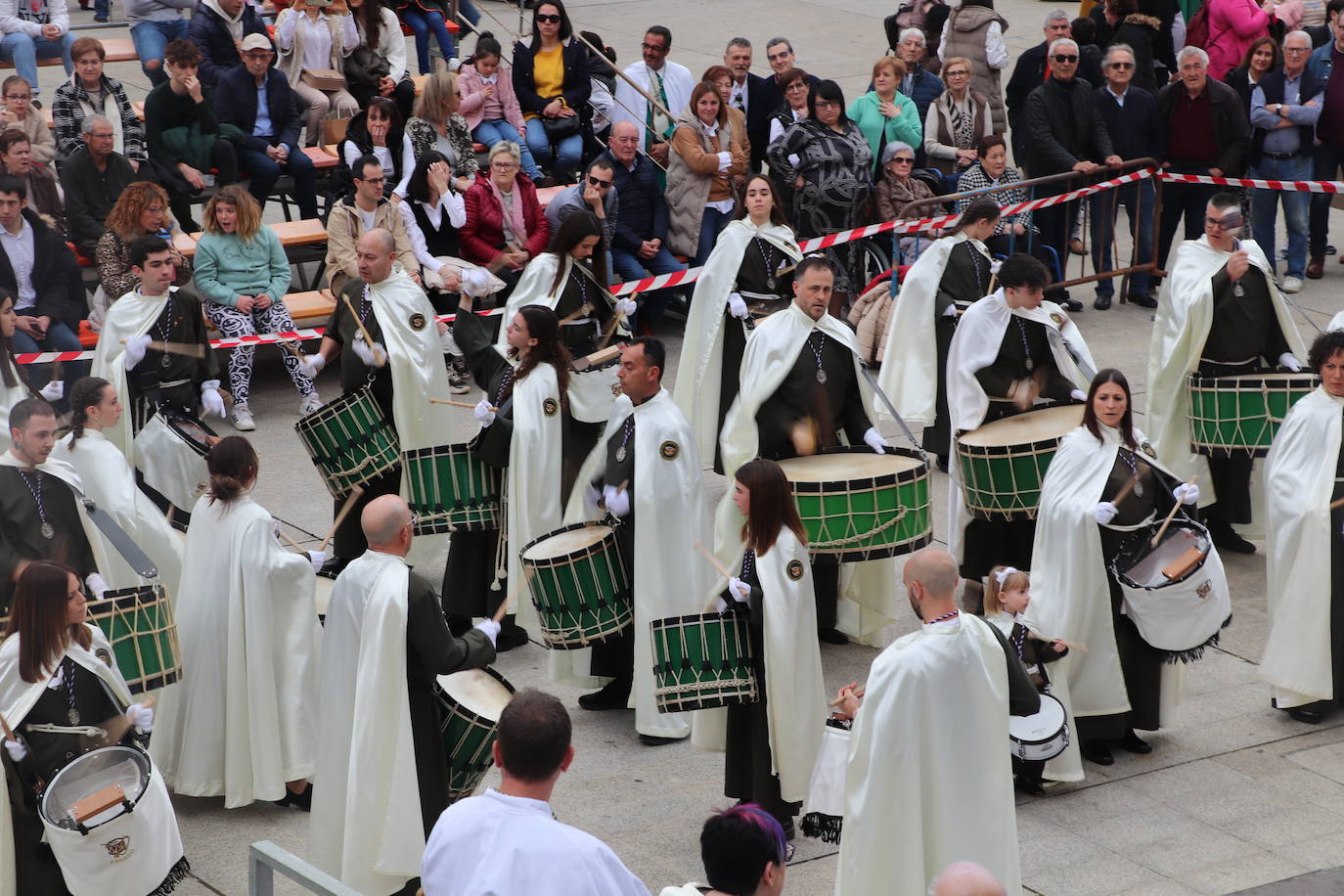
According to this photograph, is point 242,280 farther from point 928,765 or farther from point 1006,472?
point 928,765

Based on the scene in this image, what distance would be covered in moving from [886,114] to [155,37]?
620cm

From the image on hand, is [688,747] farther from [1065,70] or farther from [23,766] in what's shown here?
[1065,70]

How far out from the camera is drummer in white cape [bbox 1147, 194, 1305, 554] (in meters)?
10.9

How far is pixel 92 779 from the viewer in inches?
260

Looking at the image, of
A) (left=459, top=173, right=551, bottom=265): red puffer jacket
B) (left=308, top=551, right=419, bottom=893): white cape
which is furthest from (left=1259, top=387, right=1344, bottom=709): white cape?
(left=459, top=173, right=551, bottom=265): red puffer jacket

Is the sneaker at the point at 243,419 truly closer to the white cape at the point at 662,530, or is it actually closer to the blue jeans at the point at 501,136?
the blue jeans at the point at 501,136

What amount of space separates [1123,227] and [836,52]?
6599 mm

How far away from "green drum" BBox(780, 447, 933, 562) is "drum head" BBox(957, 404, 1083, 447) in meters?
0.98

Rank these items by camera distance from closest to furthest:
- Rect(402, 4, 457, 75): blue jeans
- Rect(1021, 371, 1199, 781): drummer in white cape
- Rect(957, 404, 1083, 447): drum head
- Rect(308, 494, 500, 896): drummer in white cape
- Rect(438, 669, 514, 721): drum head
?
Rect(308, 494, 500, 896): drummer in white cape, Rect(438, 669, 514, 721): drum head, Rect(1021, 371, 1199, 781): drummer in white cape, Rect(957, 404, 1083, 447): drum head, Rect(402, 4, 457, 75): blue jeans

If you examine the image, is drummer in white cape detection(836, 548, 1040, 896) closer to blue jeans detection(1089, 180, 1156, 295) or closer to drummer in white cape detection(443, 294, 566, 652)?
drummer in white cape detection(443, 294, 566, 652)

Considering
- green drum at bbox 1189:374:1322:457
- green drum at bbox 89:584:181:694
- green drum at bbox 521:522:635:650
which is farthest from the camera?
green drum at bbox 1189:374:1322:457

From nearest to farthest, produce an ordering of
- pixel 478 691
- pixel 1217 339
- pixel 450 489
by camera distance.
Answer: pixel 478 691, pixel 450 489, pixel 1217 339

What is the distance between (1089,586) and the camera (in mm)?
8484

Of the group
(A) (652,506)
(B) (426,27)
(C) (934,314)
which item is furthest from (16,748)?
(B) (426,27)
